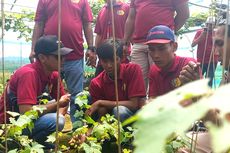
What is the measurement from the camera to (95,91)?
197 cm

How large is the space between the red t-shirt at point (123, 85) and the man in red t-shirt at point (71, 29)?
228 mm

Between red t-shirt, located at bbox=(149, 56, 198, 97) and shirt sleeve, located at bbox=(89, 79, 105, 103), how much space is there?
0.28 meters

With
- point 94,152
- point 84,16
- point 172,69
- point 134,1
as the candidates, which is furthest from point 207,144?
point 84,16

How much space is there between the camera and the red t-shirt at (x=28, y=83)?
5.41 ft

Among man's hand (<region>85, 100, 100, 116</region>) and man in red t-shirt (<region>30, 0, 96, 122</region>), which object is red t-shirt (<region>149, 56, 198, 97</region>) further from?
man in red t-shirt (<region>30, 0, 96, 122</region>)

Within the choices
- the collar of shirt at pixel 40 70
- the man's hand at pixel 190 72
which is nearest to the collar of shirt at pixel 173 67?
the man's hand at pixel 190 72

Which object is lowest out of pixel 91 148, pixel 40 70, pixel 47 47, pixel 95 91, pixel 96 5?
pixel 91 148

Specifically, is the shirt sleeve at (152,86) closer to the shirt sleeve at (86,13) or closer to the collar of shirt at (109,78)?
the collar of shirt at (109,78)

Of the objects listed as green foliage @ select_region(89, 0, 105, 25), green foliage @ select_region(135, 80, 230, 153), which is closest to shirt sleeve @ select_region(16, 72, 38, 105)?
green foliage @ select_region(135, 80, 230, 153)

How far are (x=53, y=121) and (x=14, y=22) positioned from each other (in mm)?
4289

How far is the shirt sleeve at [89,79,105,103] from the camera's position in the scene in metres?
1.95

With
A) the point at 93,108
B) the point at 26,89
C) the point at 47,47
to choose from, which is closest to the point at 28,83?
the point at 26,89

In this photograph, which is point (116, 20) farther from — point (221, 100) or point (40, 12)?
point (221, 100)

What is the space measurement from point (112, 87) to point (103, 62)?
153 mm
